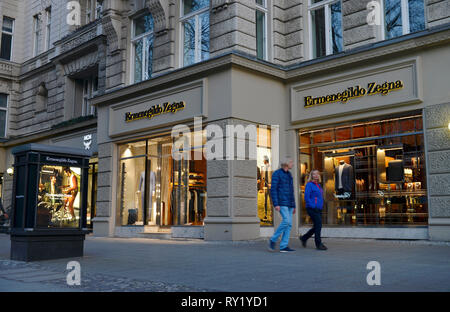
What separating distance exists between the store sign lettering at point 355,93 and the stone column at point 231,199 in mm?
2258

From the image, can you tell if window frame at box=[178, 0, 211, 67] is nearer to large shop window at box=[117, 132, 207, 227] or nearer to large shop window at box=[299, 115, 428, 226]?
large shop window at box=[117, 132, 207, 227]

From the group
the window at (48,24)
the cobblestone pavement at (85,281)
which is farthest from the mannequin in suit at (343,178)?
the window at (48,24)

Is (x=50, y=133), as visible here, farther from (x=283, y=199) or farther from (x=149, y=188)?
(x=283, y=199)

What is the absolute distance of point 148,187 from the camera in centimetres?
1650

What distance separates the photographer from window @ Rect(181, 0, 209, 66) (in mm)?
15164

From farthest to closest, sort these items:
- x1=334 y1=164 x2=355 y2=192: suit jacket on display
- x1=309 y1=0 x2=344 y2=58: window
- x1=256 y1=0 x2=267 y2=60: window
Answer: x1=256 y1=0 x2=267 y2=60: window < x1=309 y1=0 x2=344 y2=58: window < x1=334 y1=164 x2=355 y2=192: suit jacket on display

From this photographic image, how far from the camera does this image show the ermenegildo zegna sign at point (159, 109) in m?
14.2

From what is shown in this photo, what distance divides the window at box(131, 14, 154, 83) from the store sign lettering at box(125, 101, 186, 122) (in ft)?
5.45

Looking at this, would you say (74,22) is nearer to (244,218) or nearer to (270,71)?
(270,71)

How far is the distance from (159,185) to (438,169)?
8.55 metres

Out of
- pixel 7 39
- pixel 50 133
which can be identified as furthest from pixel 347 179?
pixel 7 39

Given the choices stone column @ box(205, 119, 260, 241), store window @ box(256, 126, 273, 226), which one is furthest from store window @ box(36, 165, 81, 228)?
store window @ box(256, 126, 273, 226)

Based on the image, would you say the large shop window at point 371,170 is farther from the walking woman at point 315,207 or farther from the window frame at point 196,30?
the window frame at point 196,30

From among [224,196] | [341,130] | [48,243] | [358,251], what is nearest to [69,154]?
[48,243]
